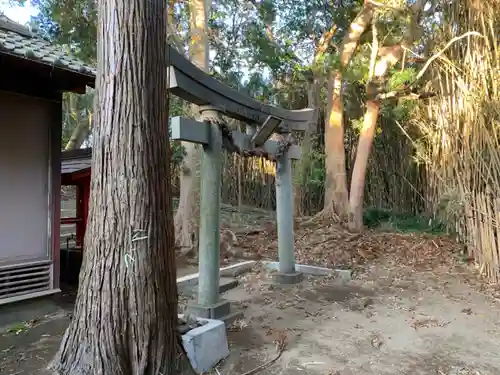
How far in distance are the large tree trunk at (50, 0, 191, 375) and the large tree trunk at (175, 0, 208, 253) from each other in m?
4.97

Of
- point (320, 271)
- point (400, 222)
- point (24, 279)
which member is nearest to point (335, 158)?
point (400, 222)

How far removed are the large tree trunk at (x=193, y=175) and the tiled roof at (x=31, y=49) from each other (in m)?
3.47

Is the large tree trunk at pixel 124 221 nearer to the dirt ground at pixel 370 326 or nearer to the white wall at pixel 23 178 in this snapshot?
the dirt ground at pixel 370 326

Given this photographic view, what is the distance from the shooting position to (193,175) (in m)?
7.83

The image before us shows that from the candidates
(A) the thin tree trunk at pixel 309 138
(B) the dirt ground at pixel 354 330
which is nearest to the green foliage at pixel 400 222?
(A) the thin tree trunk at pixel 309 138

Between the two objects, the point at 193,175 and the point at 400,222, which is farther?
the point at 400,222

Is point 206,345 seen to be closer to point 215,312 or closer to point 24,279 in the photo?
point 215,312

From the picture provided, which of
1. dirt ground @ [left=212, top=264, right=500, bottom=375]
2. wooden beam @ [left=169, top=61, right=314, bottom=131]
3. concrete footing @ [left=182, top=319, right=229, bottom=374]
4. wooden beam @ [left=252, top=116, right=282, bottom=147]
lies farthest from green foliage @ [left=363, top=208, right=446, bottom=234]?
concrete footing @ [left=182, top=319, right=229, bottom=374]

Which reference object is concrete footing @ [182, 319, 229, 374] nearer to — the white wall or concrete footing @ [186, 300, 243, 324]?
concrete footing @ [186, 300, 243, 324]

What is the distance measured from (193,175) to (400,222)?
4.95m

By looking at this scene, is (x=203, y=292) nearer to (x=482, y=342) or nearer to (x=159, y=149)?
(x=159, y=149)

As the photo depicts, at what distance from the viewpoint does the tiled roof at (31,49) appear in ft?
12.0

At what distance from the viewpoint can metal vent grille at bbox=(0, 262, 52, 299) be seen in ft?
13.6

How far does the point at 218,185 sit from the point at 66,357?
2087 mm
